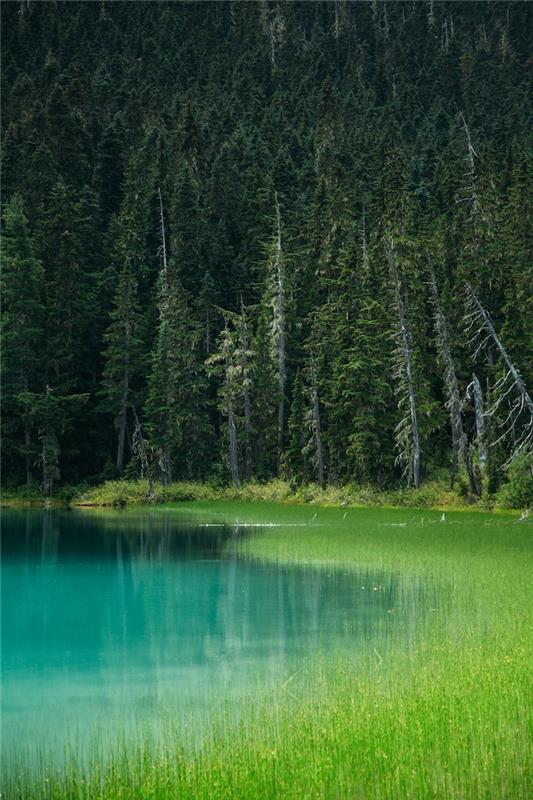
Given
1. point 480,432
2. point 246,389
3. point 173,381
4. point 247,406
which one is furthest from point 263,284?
point 480,432

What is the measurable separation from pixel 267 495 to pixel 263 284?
62.7ft

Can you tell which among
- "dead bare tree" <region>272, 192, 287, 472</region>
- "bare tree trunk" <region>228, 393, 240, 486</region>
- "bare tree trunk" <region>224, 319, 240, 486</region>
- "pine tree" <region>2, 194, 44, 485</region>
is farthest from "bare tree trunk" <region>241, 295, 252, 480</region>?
"pine tree" <region>2, 194, 44, 485</region>

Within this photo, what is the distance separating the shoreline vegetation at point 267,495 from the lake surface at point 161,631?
55.0 ft

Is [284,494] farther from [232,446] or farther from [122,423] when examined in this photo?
[122,423]

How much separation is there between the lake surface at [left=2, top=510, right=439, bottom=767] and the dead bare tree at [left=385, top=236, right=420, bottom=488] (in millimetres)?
21266

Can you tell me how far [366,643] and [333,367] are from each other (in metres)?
45.4

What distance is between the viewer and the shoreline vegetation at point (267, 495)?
4688 centimetres

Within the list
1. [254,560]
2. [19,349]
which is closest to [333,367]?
[19,349]

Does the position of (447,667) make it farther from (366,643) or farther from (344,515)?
(344,515)

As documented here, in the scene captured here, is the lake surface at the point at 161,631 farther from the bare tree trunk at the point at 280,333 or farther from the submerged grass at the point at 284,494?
the bare tree trunk at the point at 280,333

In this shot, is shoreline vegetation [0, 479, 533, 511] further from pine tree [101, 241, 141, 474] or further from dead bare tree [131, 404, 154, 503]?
pine tree [101, 241, 141, 474]

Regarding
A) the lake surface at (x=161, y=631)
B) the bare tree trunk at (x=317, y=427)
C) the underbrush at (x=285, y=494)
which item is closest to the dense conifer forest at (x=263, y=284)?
the bare tree trunk at (x=317, y=427)

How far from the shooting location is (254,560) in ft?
95.0

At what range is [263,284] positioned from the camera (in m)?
72.6
